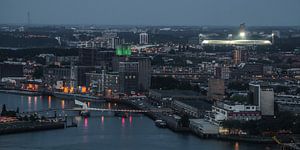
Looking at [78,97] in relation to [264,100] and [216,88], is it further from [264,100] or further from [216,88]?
[264,100]

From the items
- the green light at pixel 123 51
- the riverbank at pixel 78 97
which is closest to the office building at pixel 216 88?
the riverbank at pixel 78 97

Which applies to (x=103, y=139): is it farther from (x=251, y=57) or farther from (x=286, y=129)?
(x=251, y=57)

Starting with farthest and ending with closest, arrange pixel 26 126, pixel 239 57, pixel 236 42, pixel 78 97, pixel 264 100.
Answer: pixel 236 42
pixel 239 57
pixel 78 97
pixel 264 100
pixel 26 126

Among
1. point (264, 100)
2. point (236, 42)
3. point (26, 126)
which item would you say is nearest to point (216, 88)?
point (264, 100)

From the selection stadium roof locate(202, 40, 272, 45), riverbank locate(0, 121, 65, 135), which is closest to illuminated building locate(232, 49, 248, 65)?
stadium roof locate(202, 40, 272, 45)

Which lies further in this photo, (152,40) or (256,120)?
(152,40)

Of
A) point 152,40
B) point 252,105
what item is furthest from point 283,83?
point 152,40

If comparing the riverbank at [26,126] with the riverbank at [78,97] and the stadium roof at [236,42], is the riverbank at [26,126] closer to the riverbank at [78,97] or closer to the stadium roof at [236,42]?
the riverbank at [78,97]

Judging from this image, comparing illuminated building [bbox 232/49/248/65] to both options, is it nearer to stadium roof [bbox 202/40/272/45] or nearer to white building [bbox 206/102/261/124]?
stadium roof [bbox 202/40/272/45]
